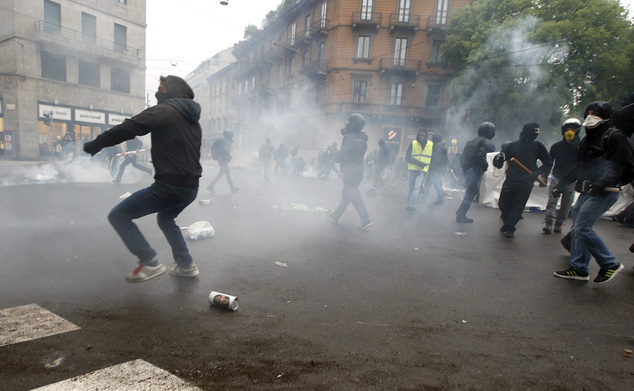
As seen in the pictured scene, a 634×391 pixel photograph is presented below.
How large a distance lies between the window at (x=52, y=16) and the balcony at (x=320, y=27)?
54.8 feet

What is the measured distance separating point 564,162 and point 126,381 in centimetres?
681

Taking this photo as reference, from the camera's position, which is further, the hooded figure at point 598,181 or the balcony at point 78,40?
the balcony at point 78,40

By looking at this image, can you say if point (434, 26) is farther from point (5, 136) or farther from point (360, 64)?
point (5, 136)

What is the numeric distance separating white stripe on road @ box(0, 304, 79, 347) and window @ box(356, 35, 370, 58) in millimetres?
28483

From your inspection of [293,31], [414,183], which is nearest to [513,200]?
[414,183]

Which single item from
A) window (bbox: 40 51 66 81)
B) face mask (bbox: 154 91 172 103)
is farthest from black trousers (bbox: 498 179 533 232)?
window (bbox: 40 51 66 81)

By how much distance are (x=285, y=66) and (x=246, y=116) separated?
991 centimetres

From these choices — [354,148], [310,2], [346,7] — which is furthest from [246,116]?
[354,148]

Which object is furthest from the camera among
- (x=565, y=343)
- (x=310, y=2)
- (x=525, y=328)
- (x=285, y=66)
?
(x=285, y=66)

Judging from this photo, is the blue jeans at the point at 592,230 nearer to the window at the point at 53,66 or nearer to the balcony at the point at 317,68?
the window at the point at 53,66

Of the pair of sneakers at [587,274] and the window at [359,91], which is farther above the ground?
the window at [359,91]

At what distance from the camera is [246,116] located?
42281 millimetres

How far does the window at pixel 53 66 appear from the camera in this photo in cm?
2144

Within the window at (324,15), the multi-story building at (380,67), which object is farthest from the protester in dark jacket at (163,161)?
the window at (324,15)
